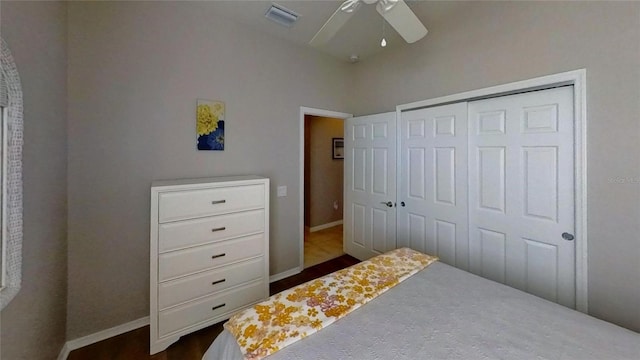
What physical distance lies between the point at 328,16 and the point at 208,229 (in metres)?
2.25

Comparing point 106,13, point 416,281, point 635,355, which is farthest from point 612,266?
point 106,13

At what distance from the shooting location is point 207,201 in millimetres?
1901

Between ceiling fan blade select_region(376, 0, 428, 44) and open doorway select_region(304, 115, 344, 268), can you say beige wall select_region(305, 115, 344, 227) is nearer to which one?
open doorway select_region(304, 115, 344, 268)

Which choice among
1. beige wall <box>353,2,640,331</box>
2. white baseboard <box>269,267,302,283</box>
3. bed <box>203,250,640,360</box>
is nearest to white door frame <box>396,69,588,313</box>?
beige wall <box>353,2,640,331</box>

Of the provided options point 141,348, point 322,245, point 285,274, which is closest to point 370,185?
point 322,245

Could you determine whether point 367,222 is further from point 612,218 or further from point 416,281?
point 612,218

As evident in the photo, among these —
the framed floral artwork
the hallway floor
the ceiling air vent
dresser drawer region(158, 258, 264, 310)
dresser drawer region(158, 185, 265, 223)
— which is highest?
the ceiling air vent

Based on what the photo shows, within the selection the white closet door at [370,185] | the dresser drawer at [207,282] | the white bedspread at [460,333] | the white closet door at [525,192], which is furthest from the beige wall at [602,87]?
the dresser drawer at [207,282]

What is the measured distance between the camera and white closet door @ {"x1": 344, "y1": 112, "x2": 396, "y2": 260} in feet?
9.62

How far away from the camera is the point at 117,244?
6.34 feet

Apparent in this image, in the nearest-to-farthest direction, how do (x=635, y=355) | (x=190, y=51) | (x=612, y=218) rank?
(x=635, y=355)
(x=612, y=218)
(x=190, y=51)

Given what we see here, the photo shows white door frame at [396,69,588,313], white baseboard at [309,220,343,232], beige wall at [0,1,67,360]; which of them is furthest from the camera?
white baseboard at [309,220,343,232]

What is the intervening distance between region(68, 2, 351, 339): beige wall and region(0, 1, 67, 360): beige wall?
0.35ft

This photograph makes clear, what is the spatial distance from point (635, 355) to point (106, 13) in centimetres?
350
